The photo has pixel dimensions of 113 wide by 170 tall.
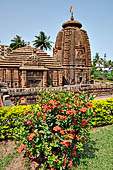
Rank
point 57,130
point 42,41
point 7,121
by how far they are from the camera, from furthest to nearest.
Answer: point 42,41
point 7,121
point 57,130

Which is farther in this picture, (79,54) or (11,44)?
(11,44)

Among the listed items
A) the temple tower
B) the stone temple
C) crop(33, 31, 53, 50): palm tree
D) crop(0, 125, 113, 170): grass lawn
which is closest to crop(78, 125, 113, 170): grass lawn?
crop(0, 125, 113, 170): grass lawn

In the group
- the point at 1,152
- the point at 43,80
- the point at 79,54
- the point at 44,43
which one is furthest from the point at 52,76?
the point at 44,43

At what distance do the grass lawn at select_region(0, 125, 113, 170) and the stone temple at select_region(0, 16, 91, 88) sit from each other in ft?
36.8

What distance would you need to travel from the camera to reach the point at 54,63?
18.1m

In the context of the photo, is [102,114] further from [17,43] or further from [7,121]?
[17,43]

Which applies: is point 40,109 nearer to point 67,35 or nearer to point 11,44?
point 67,35

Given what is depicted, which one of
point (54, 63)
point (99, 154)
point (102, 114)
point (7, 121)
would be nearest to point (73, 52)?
point (54, 63)

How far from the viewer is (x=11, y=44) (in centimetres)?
4544

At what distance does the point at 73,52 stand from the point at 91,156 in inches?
754

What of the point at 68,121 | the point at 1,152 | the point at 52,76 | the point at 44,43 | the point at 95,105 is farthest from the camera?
the point at 44,43

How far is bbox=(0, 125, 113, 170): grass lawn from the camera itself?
4.24 metres

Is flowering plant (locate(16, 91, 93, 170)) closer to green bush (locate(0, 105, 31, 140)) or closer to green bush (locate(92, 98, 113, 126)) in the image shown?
green bush (locate(0, 105, 31, 140))

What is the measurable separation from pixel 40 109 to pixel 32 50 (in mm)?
14953
